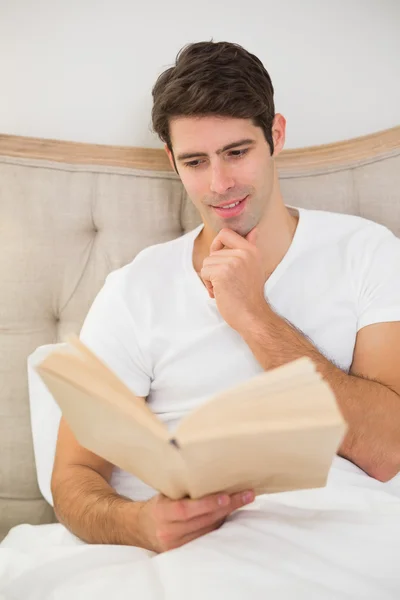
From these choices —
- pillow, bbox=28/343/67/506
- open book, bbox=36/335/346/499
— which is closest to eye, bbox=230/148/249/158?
pillow, bbox=28/343/67/506

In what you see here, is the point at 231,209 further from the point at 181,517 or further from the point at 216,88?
the point at 181,517

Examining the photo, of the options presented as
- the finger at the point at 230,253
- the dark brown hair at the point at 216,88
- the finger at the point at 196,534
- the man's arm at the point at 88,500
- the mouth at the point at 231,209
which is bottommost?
the man's arm at the point at 88,500

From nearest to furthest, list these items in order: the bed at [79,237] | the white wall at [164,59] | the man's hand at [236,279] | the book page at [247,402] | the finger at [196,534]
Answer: the book page at [247,402], the finger at [196,534], the bed at [79,237], the man's hand at [236,279], the white wall at [164,59]

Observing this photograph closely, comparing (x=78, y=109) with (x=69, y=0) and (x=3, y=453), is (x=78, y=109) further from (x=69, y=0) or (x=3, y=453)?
(x=3, y=453)

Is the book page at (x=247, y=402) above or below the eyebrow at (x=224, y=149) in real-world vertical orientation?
below

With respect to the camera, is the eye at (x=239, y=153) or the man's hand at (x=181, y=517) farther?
the eye at (x=239, y=153)

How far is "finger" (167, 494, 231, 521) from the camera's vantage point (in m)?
0.71

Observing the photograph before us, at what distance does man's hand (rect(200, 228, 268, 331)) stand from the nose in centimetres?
8

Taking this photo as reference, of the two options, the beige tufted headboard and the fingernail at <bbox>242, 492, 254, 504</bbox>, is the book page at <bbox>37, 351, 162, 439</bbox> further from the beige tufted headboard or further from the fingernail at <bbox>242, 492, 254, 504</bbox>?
the beige tufted headboard

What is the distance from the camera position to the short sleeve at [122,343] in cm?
111

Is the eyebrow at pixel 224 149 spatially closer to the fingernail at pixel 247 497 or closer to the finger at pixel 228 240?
the finger at pixel 228 240

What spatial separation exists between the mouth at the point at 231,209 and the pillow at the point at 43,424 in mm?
407

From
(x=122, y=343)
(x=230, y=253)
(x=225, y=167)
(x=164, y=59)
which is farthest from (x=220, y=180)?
(x=164, y=59)

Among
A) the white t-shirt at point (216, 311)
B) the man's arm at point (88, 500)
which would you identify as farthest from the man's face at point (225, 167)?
the man's arm at point (88, 500)
